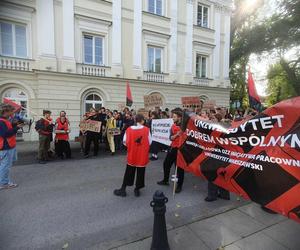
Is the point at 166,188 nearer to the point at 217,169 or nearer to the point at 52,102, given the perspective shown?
the point at 217,169

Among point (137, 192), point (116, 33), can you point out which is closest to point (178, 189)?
point (137, 192)

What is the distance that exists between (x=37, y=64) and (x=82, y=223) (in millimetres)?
10774

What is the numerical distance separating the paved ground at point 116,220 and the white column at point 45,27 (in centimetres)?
857

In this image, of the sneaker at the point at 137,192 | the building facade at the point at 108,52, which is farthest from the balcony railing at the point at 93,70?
the sneaker at the point at 137,192

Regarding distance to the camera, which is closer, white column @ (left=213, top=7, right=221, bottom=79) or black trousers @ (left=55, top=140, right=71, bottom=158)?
black trousers @ (left=55, top=140, right=71, bottom=158)

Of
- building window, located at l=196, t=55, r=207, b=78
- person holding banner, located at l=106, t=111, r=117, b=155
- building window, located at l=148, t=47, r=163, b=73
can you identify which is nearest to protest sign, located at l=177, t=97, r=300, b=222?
person holding banner, located at l=106, t=111, r=117, b=155

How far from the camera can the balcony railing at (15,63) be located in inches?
437

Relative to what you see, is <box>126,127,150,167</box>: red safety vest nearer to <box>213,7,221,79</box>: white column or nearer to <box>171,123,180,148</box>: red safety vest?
<box>171,123,180,148</box>: red safety vest

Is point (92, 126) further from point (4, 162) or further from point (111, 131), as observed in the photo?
point (4, 162)

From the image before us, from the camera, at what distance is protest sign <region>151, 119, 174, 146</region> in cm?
Answer: 660

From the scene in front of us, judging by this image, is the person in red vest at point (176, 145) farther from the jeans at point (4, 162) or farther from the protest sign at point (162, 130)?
the jeans at point (4, 162)

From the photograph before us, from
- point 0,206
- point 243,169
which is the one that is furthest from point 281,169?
point 0,206

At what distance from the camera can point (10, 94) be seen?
11.5 metres

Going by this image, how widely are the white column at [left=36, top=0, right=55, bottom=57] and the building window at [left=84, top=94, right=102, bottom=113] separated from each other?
120 inches
